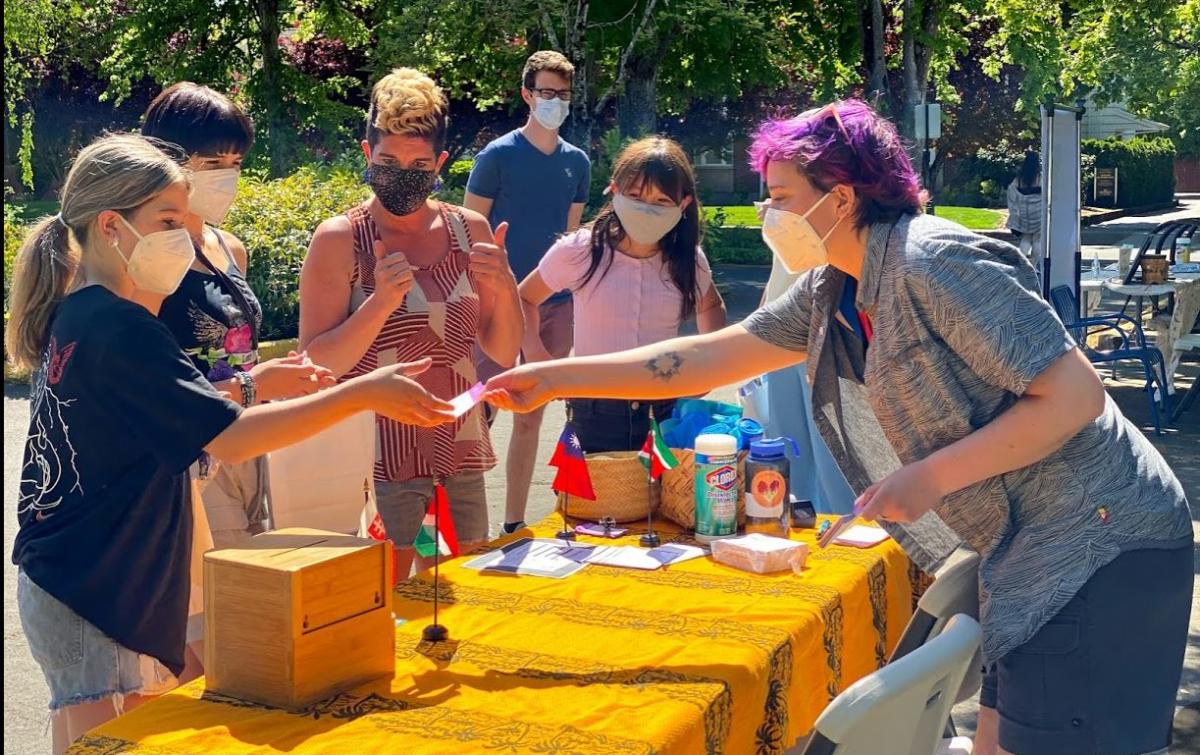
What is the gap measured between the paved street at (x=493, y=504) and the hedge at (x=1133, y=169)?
29716mm

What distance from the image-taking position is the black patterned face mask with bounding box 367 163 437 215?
3.92 metres

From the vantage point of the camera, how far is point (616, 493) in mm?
3637

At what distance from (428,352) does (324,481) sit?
0.65m

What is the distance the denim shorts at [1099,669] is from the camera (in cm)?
253

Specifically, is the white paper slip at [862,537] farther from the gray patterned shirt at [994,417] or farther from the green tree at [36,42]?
the green tree at [36,42]

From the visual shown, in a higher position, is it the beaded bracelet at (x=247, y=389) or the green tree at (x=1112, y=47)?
the green tree at (x=1112, y=47)

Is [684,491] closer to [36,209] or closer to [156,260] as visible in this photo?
[156,260]

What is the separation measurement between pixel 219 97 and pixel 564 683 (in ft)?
7.02

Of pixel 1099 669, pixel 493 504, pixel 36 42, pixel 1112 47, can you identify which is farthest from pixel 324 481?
pixel 1112 47

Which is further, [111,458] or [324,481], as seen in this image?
[324,481]

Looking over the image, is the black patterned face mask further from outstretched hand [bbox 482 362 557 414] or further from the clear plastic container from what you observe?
the clear plastic container

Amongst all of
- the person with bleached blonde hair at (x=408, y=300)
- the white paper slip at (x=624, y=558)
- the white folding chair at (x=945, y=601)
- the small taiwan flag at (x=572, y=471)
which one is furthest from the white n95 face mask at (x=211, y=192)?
the white folding chair at (x=945, y=601)

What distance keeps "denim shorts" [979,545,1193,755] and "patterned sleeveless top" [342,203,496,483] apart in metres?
1.89

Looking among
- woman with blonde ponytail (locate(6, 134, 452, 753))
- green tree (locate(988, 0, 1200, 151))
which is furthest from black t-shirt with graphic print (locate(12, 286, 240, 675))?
green tree (locate(988, 0, 1200, 151))
